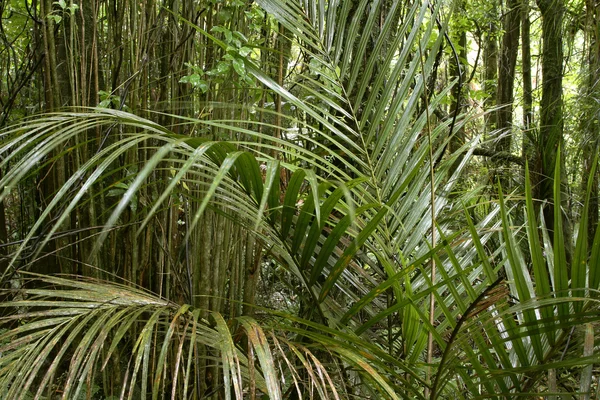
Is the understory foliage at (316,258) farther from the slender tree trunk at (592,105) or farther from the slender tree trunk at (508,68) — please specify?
the slender tree trunk at (508,68)

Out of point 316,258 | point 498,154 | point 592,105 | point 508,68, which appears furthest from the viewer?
point 508,68

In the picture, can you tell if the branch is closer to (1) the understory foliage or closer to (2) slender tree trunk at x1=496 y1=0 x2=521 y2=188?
(1) the understory foliage

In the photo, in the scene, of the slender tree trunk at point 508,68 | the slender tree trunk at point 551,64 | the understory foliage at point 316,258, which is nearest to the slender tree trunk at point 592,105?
the slender tree trunk at point 551,64

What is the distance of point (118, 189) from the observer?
167 centimetres

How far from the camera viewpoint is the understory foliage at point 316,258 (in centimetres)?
86

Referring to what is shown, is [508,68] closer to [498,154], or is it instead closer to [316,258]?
[498,154]

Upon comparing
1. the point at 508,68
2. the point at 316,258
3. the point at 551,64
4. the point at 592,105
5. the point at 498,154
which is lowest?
the point at 316,258

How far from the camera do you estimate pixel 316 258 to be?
120 centimetres

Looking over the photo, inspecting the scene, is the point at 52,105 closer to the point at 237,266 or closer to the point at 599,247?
the point at 237,266

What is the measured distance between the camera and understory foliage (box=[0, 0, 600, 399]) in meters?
0.86

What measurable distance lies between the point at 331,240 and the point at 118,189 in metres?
0.86

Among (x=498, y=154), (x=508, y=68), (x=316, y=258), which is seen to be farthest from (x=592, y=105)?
(x=316, y=258)

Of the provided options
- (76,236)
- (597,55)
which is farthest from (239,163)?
(597,55)

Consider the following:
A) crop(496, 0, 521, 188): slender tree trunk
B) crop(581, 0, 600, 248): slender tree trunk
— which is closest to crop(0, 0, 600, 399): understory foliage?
crop(581, 0, 600, 248): slender tree trunk
